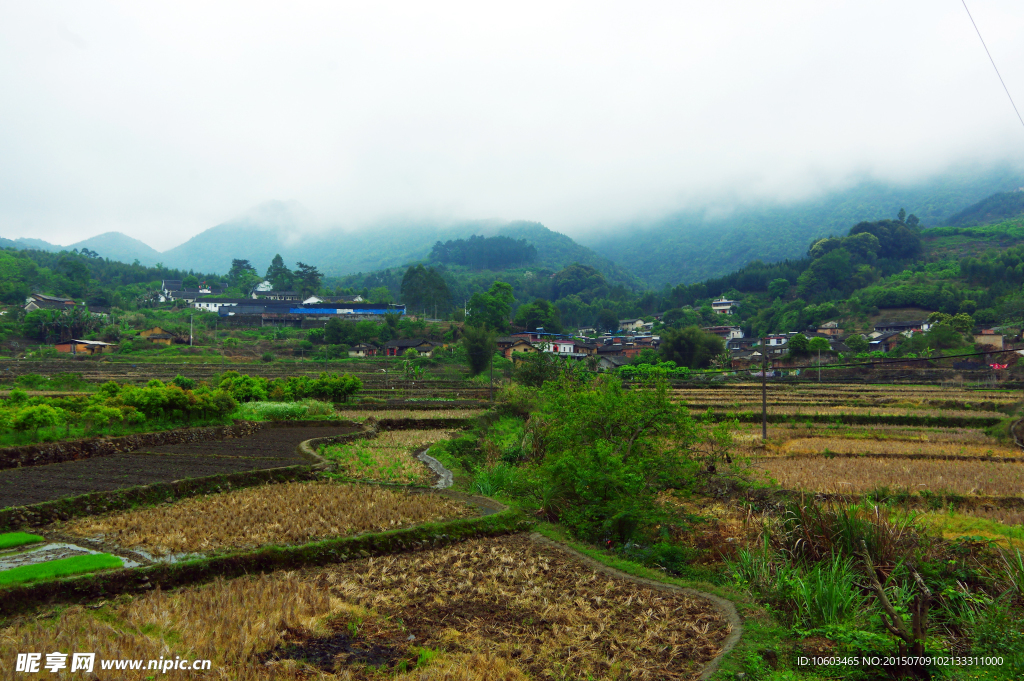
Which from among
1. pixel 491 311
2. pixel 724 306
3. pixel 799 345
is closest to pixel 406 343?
pixel 491 311

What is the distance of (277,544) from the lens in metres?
8.08

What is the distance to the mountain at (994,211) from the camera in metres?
147

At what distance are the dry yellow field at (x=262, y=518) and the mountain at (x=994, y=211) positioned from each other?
598 feet

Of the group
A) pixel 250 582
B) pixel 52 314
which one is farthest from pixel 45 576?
pixel 52 314

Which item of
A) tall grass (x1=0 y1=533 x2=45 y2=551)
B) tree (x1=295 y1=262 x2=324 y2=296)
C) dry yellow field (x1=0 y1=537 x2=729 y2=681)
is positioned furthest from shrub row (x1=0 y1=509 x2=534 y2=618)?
tree (x1=295 y1=262 x2=324 y2=296)

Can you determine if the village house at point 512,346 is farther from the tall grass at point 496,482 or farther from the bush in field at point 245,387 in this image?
the tall grass at point 496,482

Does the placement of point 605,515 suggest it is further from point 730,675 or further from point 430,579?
point 730,675

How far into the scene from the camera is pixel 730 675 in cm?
480

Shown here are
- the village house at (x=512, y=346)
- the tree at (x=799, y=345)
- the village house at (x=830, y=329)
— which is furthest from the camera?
the village house at (x=830, y=329)

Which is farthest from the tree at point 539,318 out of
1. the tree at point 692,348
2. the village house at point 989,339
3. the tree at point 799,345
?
the village house at point 989,339

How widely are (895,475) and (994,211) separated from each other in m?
186

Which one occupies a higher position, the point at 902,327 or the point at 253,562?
the point at 902,327

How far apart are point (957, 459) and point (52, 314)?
244 feet

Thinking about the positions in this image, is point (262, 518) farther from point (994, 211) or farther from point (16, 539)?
point (994, 211)
